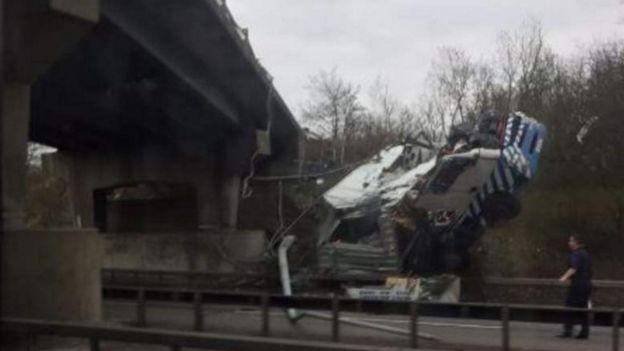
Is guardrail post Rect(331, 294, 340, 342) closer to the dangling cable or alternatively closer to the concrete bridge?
the concrete bridge

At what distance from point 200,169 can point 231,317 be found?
51.8 ft

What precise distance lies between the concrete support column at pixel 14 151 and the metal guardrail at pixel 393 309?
2890 millimetres

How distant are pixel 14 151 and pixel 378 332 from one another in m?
6.06

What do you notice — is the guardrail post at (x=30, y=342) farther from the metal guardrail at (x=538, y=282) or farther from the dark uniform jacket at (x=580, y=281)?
the metal guardrail at (x=538, y=282)

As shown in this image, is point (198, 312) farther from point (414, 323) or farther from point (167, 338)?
point (167, 338)

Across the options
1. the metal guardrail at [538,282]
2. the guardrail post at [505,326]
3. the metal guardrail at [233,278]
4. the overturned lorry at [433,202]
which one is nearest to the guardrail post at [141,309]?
the guardrail post at [505,326]

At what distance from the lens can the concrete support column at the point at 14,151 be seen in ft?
41.5

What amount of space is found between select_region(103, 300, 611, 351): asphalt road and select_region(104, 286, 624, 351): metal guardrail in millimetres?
395

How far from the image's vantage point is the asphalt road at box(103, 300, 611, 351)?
43.8ft

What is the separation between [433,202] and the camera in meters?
21.8

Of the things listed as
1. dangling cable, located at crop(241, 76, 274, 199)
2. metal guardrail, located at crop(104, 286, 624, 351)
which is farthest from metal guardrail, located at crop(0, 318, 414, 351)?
dangling cable, located at crop(241, 76, 274, 199)

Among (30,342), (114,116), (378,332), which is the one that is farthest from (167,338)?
(114,116)

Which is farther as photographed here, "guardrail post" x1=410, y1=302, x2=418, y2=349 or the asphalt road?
the asphalt road

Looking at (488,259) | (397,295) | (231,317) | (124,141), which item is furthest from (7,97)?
(124,141)
